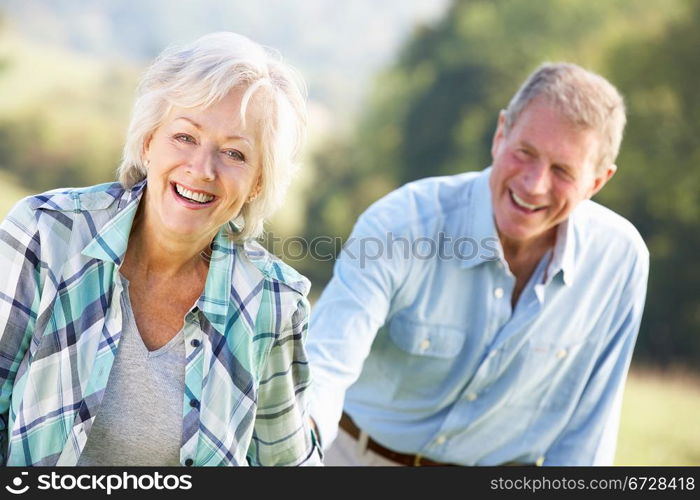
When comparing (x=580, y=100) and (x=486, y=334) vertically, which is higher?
(x=580, y=100)

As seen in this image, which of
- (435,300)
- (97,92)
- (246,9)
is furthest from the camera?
(246,9)

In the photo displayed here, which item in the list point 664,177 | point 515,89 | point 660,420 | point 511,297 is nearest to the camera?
point 511,297

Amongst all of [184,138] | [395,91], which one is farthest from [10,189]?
[184,138]

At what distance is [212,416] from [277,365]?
0.21 m

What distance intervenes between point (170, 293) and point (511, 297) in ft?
4.24

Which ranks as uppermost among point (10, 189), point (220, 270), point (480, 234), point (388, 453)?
point (480, 234)

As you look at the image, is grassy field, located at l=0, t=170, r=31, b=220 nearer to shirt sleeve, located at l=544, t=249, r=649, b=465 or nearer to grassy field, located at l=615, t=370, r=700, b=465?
grassy field, located at l=615, t=370, r=700, b=465

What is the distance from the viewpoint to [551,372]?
321 centimetres

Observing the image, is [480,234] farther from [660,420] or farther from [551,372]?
[660,420]

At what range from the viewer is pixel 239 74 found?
2.19m

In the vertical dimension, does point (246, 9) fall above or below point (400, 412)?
above

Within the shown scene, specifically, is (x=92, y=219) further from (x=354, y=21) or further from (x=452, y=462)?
(x=354, y=21)

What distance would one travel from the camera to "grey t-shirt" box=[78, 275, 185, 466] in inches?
86.7

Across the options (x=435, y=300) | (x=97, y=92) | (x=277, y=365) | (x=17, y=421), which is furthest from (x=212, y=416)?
(x=97, y=92)
